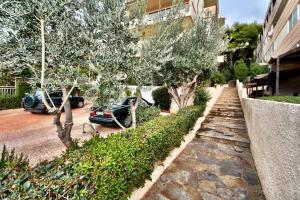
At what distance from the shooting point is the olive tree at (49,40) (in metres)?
2.88

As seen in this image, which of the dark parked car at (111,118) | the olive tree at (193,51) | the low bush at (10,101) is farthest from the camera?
the low bush at (10,101)

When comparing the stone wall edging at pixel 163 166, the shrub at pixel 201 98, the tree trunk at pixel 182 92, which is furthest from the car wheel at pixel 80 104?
the stone wall edging at pixel 163 166

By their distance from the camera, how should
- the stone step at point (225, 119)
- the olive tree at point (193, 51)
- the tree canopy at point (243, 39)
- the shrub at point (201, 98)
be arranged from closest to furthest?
the olive tree at point (193, 51)
the stone step at point (225, 119)
the shrub at point (201, 98)
the tree canopy at point (243, 39)

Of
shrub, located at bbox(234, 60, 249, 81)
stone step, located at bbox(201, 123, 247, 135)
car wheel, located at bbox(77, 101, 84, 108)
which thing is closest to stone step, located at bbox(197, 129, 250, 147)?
stone step, located at bbox(201, 123, 247, 135)

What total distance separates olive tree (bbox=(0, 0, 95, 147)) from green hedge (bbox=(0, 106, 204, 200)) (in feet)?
3.16

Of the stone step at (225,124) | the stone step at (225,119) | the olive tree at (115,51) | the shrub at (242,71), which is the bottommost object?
the stone step at (225,124)

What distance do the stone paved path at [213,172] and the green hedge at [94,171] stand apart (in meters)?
0.65

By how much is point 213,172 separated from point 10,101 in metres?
16.3

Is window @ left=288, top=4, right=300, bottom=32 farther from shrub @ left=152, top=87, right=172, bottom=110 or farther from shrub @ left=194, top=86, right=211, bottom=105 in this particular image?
shrub @ left=152, top=87, right=172, bottom=110

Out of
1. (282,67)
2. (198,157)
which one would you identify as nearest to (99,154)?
(198,157)

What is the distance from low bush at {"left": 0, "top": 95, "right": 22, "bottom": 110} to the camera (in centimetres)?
1404

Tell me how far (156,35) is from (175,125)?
292 cm

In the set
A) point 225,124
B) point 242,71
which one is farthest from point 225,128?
point 242,71

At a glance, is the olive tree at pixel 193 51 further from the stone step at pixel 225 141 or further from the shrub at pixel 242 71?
the shrub at pixel 242 71
